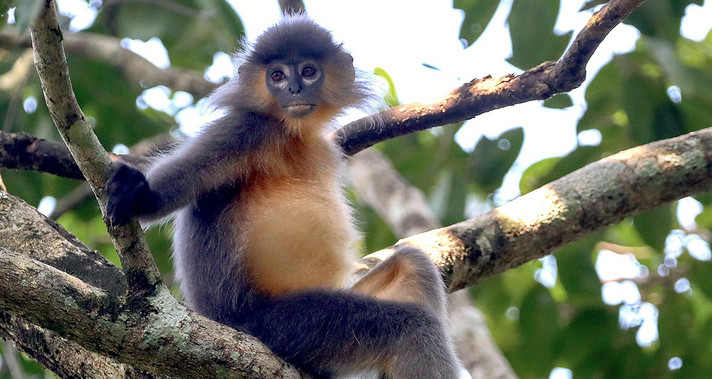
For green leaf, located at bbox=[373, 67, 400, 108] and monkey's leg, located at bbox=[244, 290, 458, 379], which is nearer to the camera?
monkey's leg, located at bbox=[244, 290, 458, 379]

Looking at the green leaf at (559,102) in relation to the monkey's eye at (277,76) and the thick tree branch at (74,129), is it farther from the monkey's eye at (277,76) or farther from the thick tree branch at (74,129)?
the thick tree branch at (74,129)

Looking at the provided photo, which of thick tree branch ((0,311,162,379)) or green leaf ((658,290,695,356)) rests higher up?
thick tree branch ((0,311,162,379))

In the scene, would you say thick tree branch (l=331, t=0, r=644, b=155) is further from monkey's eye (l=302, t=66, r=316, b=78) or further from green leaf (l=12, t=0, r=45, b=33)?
green leaf (l=12, t=0, r=45, b=33)

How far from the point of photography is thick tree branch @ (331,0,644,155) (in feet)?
10.0

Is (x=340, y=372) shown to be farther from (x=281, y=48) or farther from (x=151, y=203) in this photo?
(x=281, y=48)

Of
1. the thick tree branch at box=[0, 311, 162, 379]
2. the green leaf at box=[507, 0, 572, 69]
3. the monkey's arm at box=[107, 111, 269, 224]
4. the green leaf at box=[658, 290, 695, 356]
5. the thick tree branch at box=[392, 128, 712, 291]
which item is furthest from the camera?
the green leaf at box=[658, 290, 695, 356]

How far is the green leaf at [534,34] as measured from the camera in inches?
172

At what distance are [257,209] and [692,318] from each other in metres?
3.65

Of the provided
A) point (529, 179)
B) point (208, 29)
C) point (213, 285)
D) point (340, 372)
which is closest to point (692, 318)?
point (529, 179)

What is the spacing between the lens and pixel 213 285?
11.3ft

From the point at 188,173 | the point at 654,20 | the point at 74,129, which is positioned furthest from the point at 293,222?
the point at 654,20

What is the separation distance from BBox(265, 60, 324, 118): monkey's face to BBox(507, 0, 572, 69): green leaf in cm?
117

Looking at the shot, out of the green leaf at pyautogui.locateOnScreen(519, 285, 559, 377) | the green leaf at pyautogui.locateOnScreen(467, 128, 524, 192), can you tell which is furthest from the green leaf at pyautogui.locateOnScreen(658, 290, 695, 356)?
the green leaf at pyautogui.locateOnScreen(467, 128, 524, 192)

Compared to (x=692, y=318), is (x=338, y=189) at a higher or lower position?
higher
